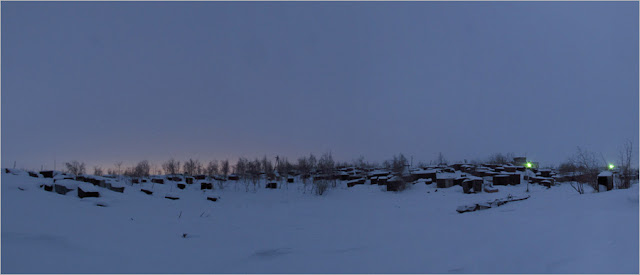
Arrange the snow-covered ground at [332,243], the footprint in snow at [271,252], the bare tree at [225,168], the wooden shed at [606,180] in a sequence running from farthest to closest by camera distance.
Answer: the bare tree at [225,168] → the wooden shed at [606,180] → the footprint in snow at [271,252] → the snow-covered ground at [332,243]

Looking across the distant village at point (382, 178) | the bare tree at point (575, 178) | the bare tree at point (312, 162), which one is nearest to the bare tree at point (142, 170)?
the distant village at point (382, 178)

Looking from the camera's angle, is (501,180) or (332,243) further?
(501,180)

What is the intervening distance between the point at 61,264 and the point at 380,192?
41.0 feet

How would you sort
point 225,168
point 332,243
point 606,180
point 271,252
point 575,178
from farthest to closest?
point 225,168 < point 575,178 < point 606,180 < point 332,243 < point 271,252

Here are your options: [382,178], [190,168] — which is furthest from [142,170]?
[382,178]

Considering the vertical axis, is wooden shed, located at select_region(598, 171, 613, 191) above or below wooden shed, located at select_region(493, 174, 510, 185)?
above

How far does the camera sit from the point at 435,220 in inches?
255

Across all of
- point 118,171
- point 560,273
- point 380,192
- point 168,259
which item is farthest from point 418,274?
point 118,171

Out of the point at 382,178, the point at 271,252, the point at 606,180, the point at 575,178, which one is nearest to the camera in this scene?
the point at 271,252

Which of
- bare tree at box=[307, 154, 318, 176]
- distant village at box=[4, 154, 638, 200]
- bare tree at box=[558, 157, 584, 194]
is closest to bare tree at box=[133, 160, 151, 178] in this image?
distant village at box=[4, 154, 638, 200]

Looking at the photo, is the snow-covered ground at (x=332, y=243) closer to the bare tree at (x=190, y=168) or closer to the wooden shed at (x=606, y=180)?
the wooden shed at (x=606, y=180)

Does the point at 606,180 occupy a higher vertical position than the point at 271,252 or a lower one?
higher

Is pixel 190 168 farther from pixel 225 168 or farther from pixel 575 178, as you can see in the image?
pixel 575 178

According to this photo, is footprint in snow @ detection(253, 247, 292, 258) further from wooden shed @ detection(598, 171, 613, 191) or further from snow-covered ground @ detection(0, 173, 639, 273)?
wooden shed @ detection(598, 171, 613, 191)
